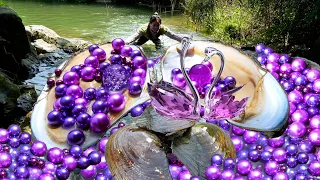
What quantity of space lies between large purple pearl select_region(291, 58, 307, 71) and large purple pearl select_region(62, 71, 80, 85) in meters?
0.85

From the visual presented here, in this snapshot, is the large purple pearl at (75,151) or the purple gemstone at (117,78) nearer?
the large purple pearl at (75,151)

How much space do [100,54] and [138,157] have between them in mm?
550

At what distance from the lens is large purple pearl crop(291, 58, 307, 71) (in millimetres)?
1564

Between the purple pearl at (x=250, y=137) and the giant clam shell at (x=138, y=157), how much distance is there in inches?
15.6

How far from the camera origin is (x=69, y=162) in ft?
3.91

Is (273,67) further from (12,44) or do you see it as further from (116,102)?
(12,44)

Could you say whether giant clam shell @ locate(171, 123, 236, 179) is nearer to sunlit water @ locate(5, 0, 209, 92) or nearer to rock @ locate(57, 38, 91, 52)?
sunlit water @ locate(5, 0, 209, 92)

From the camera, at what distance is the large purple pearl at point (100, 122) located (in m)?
1.21

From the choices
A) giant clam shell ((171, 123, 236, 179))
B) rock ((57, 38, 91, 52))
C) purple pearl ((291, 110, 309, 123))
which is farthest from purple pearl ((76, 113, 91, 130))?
rock ((57, 38, 91, 52))

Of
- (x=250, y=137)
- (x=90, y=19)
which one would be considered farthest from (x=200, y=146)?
(x=90, y=19)

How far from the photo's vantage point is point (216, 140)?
3.70 ft

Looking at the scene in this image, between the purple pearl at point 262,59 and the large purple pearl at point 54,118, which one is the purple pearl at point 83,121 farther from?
the purple pearl at point 262,59

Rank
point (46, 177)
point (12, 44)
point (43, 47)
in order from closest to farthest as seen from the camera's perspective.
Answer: point (46, 177), point (12, 44), point (43, 47)

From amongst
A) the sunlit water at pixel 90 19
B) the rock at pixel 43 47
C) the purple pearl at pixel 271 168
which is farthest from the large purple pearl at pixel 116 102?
the rock at pixel 43 47
